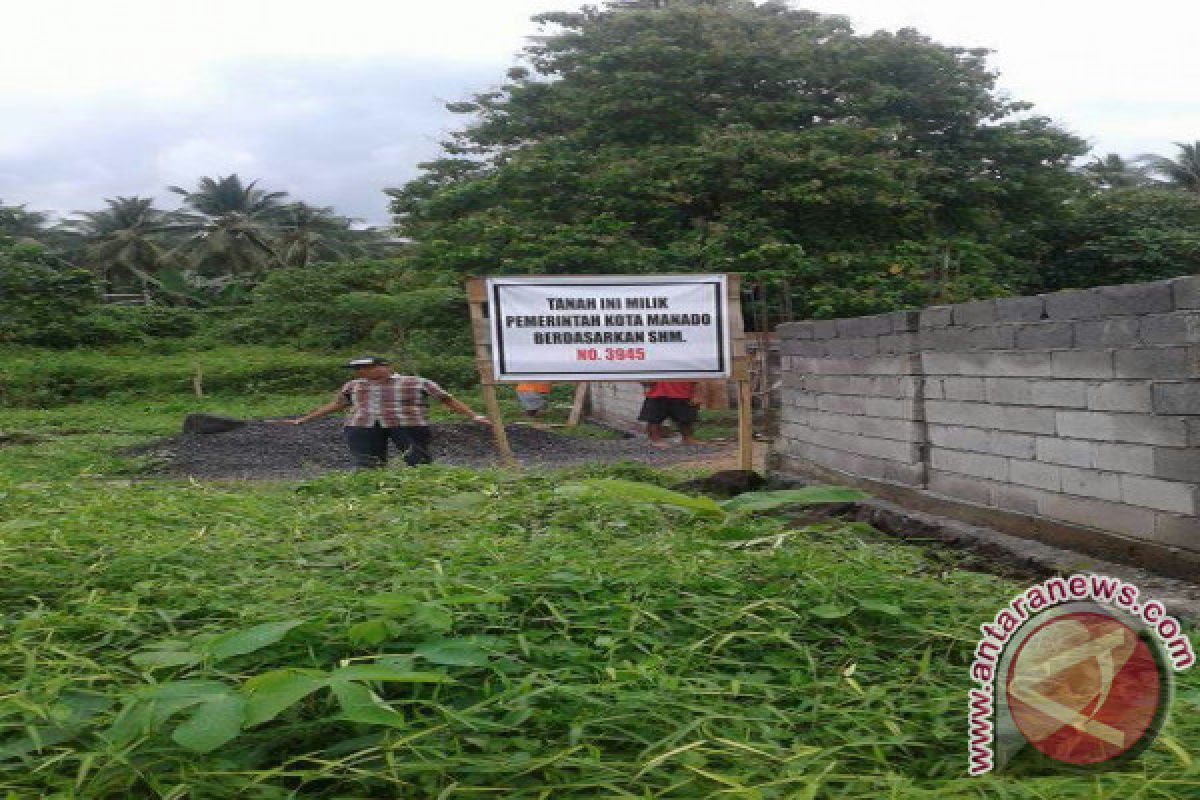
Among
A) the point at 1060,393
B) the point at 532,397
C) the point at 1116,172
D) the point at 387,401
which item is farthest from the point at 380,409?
the point at 1116,172

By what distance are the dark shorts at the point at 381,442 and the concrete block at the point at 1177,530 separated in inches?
200

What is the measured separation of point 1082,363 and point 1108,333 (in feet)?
0.68

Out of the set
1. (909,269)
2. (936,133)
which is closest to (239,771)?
(909,269)

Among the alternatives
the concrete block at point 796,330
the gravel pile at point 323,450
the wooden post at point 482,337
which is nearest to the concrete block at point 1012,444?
the concrete block at point 796,330

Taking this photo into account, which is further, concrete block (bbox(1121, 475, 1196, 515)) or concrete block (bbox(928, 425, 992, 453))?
concrete block (bbox(928, 425, 992, 453))

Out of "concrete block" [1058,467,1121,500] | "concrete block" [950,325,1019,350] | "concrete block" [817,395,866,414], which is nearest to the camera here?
"concrete block" [1058,467,1121,500]

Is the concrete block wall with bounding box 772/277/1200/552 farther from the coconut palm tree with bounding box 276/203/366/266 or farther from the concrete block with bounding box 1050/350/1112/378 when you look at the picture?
the coconut palm tree with bounding box 276/203/366/266

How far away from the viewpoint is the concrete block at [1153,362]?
3.91 metres

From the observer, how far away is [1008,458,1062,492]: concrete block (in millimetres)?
4680

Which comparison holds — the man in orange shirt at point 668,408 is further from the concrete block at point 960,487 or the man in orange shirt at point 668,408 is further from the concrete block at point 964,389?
the concrete block at point 964,389

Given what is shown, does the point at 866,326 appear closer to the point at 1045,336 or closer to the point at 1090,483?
the point at 1045,336

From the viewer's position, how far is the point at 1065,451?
461cm

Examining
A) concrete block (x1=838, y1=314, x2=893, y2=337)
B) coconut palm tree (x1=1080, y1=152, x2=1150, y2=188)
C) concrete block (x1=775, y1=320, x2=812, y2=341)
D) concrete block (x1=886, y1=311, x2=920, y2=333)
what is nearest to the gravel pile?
concrete block (x1=775, y1=320, x2=812, y2=341)

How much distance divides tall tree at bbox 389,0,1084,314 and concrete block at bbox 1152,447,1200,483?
33.8ft
